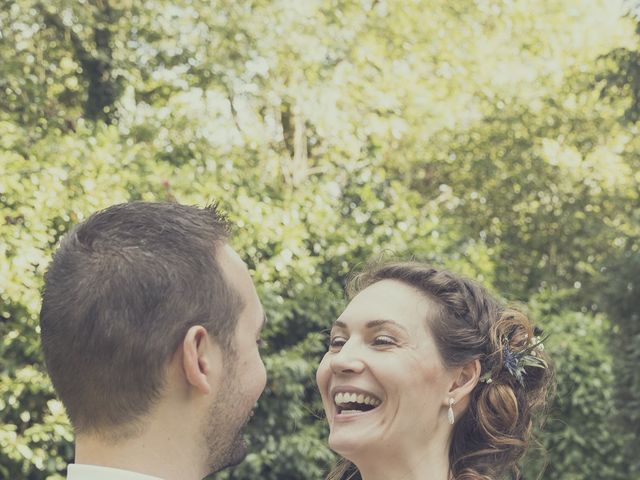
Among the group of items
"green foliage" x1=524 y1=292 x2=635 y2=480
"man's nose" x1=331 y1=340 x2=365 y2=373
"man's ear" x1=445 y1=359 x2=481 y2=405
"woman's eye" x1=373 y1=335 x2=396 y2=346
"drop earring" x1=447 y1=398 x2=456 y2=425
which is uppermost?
"woman's eye" x1=373 y1=335 x2=396 y2=346

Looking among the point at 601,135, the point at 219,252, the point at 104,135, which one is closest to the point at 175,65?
the point at 104,135

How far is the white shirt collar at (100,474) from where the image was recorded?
170 centimetres

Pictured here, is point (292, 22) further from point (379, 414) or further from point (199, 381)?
point (199, 381)

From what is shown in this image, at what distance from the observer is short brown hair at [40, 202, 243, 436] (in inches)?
69.7

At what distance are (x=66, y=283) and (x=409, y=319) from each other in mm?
1666

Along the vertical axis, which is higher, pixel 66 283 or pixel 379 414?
pixel 66 283

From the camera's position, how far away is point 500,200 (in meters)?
15.0

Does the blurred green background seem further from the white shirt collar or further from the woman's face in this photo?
the white shirt collar

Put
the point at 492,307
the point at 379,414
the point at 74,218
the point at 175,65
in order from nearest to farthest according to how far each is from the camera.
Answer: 1. the point at 379,414
2. the point at 492,307
3. the point at 74,218
4. the point at 175,65

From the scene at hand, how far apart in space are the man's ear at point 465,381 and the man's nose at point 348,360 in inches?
14.3

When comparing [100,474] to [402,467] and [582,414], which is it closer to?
[402,467]

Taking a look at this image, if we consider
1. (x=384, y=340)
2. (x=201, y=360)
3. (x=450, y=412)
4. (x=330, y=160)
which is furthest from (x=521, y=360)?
(x=330, y=160)

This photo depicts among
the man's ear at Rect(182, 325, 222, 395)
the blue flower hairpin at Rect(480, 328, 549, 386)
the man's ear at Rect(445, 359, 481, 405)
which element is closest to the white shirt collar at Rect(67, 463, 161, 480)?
the man's ear at Rect(182, 325, 222, 395)

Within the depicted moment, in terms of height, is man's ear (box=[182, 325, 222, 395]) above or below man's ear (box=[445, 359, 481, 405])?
above
